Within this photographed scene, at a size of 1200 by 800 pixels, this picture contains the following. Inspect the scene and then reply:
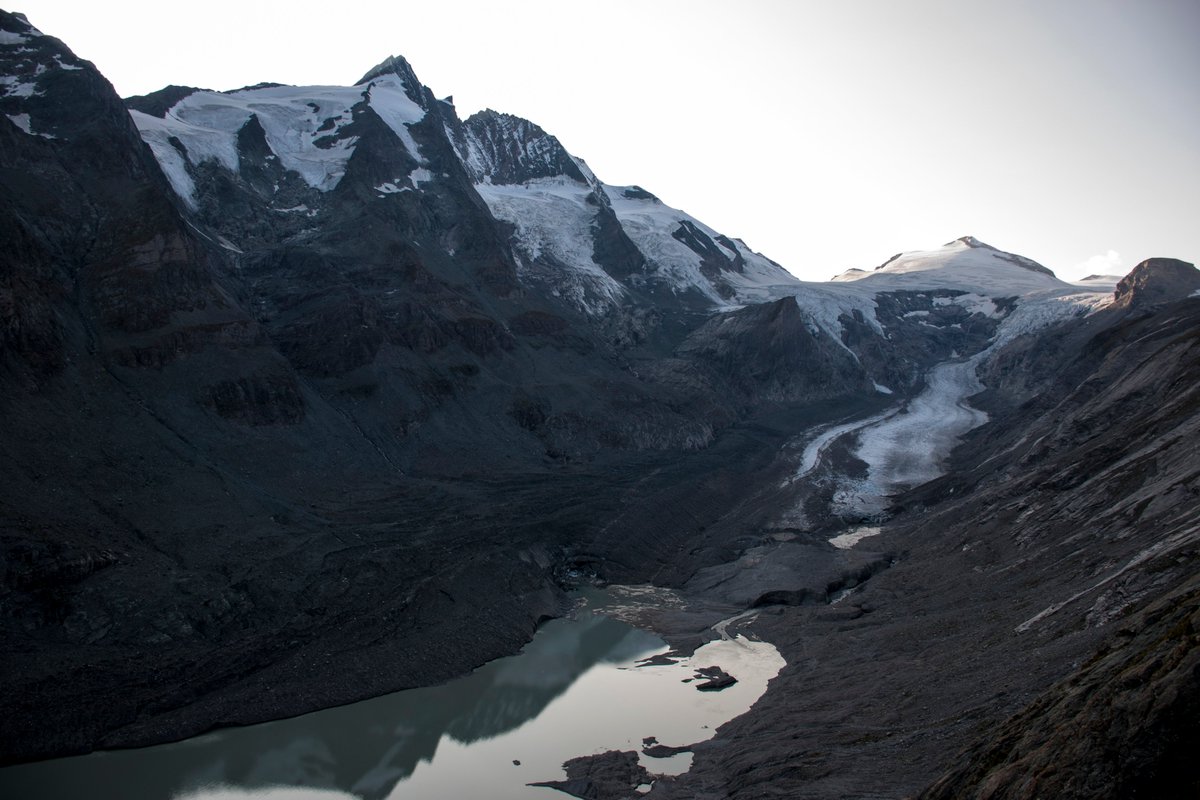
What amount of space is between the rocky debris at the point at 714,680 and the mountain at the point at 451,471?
306 cm

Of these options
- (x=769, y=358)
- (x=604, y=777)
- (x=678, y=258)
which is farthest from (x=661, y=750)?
(x=678, y=258)

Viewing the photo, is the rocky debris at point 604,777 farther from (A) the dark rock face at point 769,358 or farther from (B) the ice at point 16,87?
(A) the dark rock face at point 769,358

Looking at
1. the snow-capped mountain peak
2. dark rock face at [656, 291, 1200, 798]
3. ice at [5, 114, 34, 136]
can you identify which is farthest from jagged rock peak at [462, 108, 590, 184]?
dark rock face at [656, 291, 1200, 798]

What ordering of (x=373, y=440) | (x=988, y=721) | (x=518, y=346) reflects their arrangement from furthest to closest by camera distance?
(x=518, y=346)
(x=373, y=440)
(x=988, y=721)

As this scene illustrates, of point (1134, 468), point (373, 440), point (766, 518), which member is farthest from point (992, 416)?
point (373, 440)

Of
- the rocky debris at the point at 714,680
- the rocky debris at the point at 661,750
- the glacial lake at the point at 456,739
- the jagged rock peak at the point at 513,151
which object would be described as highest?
the jagged rock peak at the point at 513,151

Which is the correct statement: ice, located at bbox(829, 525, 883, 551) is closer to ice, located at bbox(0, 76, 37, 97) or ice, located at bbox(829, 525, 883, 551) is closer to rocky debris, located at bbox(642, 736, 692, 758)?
rocky debris, located at bbox(642, 736, 692, 758)

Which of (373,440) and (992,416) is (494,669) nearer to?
(373,440)

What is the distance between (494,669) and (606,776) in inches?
407

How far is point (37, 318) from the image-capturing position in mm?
38375

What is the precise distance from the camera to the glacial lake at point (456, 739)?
78.1 ft

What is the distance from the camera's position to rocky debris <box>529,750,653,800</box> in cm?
2323

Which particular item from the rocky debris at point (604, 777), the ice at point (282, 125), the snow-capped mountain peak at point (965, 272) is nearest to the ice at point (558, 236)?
the ice at point (282, 125)

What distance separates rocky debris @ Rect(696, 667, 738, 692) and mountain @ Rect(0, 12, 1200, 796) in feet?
10.0
